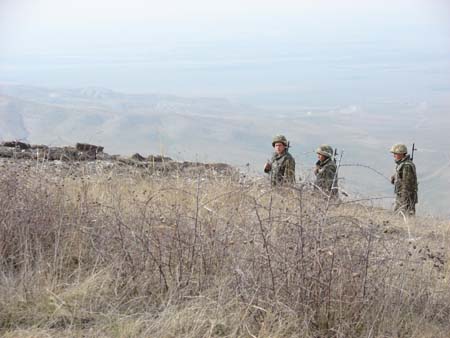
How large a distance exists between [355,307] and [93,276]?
1704mm

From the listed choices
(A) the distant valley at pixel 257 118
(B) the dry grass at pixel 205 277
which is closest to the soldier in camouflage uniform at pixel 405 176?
(B) the dry grass at pixel 205 277

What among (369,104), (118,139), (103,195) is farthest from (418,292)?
(369,104)

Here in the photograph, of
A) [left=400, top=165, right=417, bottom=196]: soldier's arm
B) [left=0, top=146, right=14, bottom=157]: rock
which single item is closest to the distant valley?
[left=0, top=146, right=14, bottom=157]: rock

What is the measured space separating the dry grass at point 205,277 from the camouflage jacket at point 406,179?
4.38 meters

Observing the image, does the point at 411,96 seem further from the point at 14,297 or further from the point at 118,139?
the point at 14,297

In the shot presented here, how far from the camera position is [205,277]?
373 cm

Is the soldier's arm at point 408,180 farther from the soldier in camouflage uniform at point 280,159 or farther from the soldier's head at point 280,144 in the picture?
the soldier's head at point 280,144

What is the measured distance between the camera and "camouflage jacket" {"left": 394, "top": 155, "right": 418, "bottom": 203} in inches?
343

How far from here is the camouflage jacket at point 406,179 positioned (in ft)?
28.6

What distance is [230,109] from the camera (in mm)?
139000

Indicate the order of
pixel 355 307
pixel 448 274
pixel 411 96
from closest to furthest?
pixel 355 307, pixel 448 274, pixel 411 96

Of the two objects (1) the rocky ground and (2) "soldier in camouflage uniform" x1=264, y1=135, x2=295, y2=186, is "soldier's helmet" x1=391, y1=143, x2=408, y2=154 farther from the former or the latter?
(1) the rocky ground

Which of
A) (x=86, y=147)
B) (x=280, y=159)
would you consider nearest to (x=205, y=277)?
(x=280, y=159)

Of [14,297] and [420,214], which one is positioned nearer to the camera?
[14,297]
